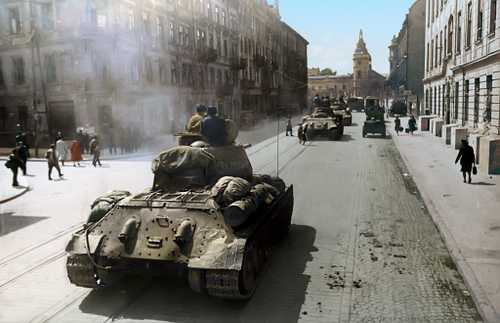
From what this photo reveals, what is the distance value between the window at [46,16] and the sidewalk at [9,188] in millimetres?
4892

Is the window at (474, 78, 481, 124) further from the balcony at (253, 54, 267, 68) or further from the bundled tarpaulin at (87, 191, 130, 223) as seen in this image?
the bundled tarpaulin at (87, 191, 130, 223)

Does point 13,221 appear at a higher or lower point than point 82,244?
Result: lower

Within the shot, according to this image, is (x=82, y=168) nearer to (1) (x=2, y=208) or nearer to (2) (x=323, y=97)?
(1) (x=2, y=208)

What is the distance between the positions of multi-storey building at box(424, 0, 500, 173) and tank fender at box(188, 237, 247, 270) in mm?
12171

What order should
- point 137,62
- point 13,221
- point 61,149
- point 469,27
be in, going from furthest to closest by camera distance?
point 469,27 → point 137,62 → point 61,149 → point 13,221

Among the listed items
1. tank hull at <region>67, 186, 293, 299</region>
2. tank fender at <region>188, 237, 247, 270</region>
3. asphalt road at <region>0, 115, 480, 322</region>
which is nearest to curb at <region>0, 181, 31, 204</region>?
asphalt road at <region>0, 115, 480, 322</region>

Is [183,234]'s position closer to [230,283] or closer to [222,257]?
[222,257]

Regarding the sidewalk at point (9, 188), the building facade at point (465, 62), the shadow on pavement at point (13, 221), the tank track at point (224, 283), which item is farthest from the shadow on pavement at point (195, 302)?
the building facade at point (465, 62)

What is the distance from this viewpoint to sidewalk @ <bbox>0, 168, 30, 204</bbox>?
13.1m

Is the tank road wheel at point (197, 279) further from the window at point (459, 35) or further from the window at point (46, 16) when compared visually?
the window at point (459, 35)

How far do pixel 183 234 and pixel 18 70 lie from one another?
6950mm

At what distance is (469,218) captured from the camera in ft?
31.7

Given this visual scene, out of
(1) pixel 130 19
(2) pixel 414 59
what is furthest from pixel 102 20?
(2) pixel 414 59

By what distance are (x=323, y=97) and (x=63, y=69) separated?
21.3 meters
